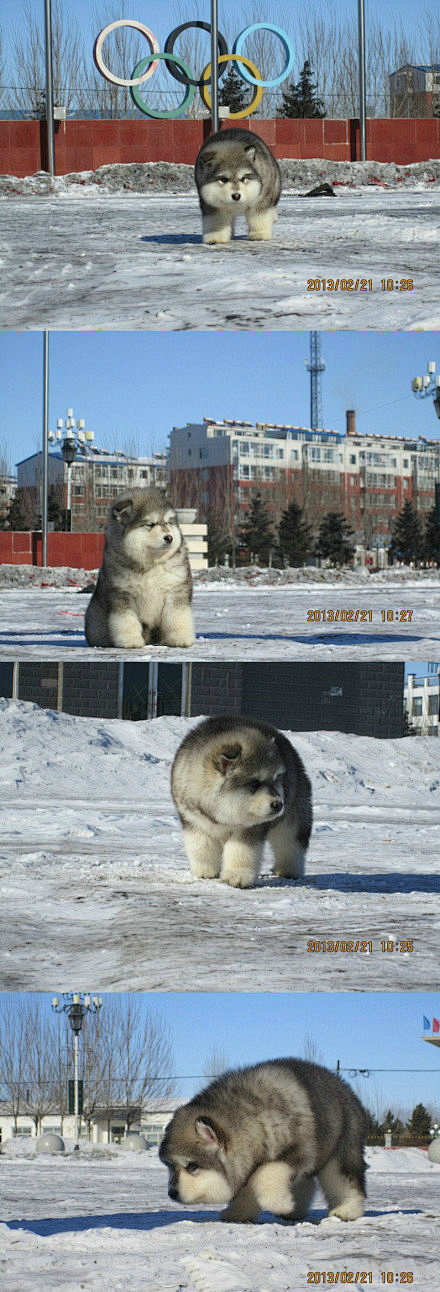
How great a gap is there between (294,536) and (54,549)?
1.19 m

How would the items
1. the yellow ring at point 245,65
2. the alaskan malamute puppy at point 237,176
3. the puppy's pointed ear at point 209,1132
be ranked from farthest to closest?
the yellow ring at point 245,65 < the alaskan malamute puppy at point 237,176 < the puppy's pointed ear at point 209,1132

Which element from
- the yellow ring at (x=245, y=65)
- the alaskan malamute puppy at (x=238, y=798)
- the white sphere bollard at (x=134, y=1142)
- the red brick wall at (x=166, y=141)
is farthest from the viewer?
the red brick wall at (x=166, y=141)

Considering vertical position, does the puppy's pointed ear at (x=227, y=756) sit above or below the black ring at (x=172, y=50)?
below

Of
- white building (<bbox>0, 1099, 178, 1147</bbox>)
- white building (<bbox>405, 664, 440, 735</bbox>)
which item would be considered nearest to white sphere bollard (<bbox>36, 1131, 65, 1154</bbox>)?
white building (<bbox>0, 1099, 178, 1147</bbox>)

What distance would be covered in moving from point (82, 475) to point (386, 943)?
2.42 metres

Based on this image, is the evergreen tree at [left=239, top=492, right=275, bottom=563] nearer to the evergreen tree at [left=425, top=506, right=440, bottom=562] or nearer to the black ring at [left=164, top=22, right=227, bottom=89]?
the evergreen tree at [left=425, top=506, right=440, bottom=562]

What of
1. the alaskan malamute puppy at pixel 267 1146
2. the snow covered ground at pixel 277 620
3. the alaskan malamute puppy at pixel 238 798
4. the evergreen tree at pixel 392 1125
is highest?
the snow covered ground at pixel 277 620

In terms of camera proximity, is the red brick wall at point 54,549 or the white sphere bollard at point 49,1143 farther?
the white sphere bollard at point 49,1143

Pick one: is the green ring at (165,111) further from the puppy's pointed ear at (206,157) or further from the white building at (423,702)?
the white building at (423,702)

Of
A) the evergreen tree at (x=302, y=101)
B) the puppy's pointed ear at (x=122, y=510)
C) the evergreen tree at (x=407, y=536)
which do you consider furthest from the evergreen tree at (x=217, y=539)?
the evergreen tree at (x=302, y=101)

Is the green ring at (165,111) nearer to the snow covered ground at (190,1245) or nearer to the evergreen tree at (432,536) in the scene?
the evergreen tree at (432,536)

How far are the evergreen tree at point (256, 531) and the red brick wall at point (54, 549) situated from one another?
777 millimetres

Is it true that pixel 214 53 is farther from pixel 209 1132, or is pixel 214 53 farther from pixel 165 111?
pixel 209 1132

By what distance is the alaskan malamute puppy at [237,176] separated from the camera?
301 inches
